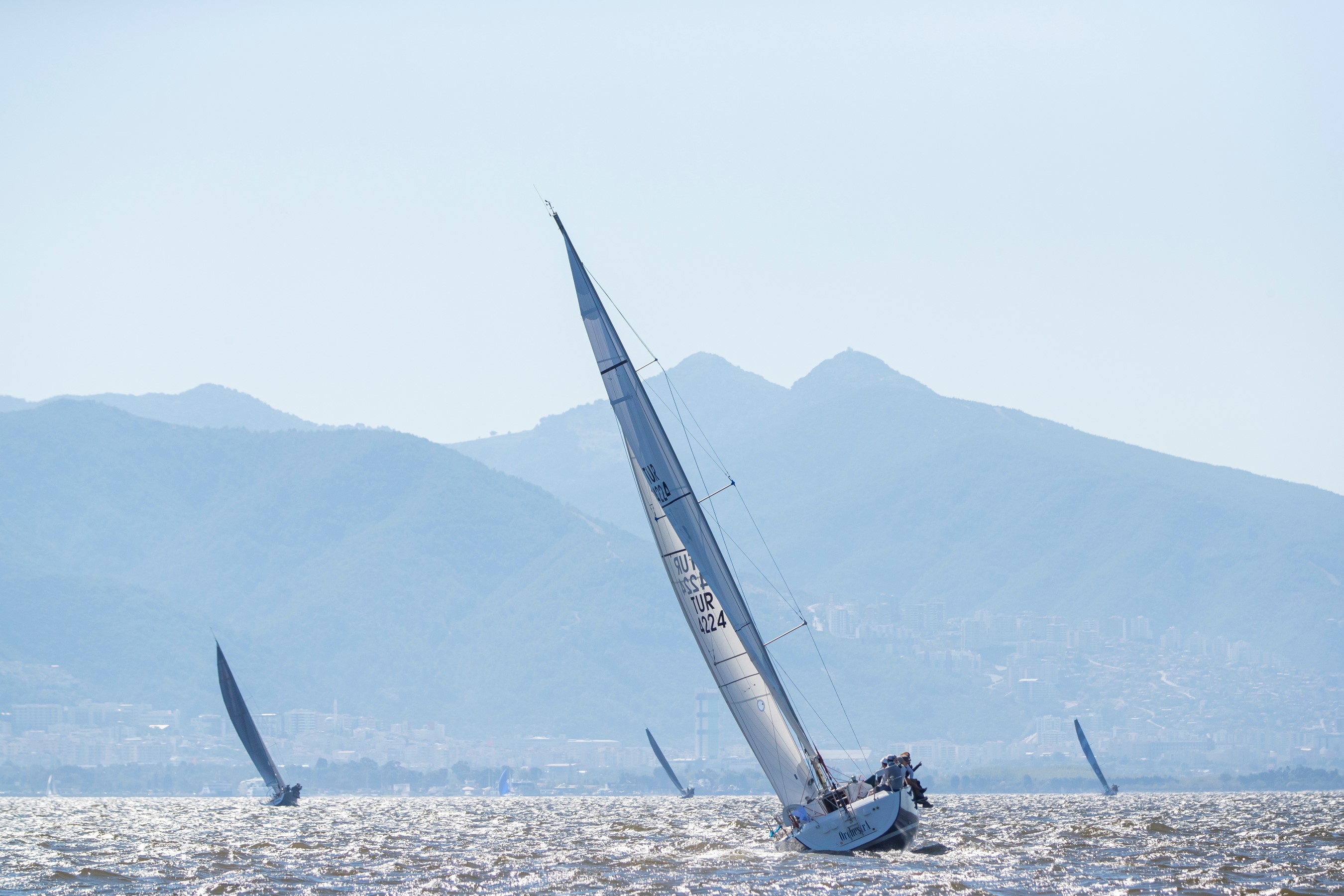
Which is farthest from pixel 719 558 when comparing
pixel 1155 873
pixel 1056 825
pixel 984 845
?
pixel 1056 825

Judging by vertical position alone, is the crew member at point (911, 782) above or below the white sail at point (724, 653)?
below

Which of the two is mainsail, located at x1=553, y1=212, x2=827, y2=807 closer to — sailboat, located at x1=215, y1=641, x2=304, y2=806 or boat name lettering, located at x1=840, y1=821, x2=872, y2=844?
boat name lettering, located at x1=840, y1=821, x2=872, y2=844

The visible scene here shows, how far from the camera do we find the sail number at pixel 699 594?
4438cm

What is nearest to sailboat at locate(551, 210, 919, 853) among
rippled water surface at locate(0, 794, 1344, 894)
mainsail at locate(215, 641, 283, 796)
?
rippled water surface at locate(0, 794, 1344, 894)

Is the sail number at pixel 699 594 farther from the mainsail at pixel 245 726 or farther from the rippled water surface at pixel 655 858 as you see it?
the mainsail at pixel 245 726

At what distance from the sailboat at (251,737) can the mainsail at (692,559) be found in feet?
187

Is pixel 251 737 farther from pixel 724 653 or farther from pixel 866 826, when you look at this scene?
pixel 866 826

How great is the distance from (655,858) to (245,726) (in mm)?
56364

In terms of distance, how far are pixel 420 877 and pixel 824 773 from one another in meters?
10.5

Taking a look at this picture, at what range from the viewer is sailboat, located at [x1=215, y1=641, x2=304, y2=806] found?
101500 millimetres

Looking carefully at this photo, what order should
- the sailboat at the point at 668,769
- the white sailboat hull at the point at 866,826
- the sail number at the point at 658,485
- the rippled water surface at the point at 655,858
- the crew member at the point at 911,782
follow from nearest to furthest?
1. the rippled water surface at the point at 655,858
2. the sail number at the point at 658,485
3. the white sailboat hull at the point at 866,826
4. the crew member at the point at 911,782
5. the sailboat at the point at 668,769

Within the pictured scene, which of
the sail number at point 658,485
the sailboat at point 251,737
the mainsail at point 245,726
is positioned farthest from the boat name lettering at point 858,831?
the mainsail at point 245,726

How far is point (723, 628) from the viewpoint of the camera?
4441cm

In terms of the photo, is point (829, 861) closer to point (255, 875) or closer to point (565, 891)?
point (565, 891)
